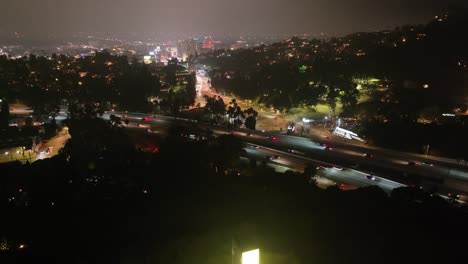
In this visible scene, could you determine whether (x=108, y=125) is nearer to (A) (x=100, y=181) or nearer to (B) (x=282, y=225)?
(A) (x=100, y=181)

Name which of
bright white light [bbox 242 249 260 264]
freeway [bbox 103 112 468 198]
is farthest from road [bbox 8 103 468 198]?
bright white light [bbox 242 249 260 264]

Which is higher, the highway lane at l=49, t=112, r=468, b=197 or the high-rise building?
the high-rise building

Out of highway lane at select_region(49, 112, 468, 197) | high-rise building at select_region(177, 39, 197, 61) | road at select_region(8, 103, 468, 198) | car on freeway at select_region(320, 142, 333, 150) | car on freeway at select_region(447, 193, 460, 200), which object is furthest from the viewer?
high-rise building at select_region(177, 39, 197, 61)

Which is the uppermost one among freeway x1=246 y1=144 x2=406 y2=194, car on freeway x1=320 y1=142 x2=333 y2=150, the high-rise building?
the high-rise building

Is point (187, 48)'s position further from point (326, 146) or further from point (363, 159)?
point (363, 159)

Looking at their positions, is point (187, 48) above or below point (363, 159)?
above

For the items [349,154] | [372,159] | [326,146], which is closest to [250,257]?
[372,159]

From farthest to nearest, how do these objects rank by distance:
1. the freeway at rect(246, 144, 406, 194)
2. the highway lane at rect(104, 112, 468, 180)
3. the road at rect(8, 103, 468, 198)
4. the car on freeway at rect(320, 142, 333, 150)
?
1. the car on freeway at rect(320, 142, 333, 150)
2. the highway lane at rect(104, 112, 468, 180)
3. the road at rect(8, 103, 468, 198)
4. the freeway at rect(246, 144, 406, 194)

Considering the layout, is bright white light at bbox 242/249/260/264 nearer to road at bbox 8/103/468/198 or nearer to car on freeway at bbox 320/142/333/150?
road at bbox 8/103/468/198

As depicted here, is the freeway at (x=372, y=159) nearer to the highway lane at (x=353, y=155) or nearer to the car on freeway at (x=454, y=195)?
the highway lane at (x=353, y=155)

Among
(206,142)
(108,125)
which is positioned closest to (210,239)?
(206,142)

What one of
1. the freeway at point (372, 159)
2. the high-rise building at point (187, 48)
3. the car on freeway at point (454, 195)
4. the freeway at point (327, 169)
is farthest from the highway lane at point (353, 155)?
the high-rise building at point (187, 48)
